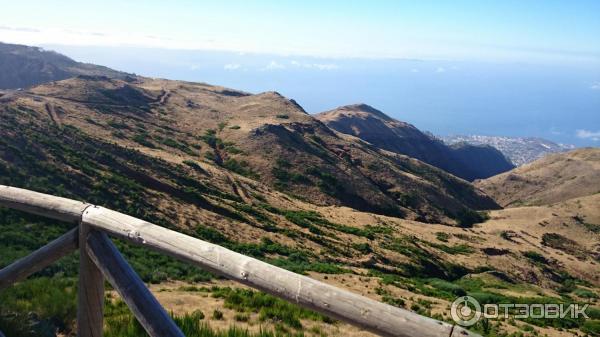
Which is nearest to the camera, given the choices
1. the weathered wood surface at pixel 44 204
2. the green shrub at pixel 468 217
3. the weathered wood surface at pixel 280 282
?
the weathered wood surface at pixel 280 282

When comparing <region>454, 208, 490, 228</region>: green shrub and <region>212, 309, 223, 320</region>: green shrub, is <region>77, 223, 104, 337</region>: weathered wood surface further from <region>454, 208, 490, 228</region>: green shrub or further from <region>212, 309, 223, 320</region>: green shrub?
<region>454, 208, 490, 228</region>: green shrub

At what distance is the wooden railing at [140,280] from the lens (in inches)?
106

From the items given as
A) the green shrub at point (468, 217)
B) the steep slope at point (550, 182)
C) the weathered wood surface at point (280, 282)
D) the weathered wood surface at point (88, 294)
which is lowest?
the green shrub at point (468, 217)

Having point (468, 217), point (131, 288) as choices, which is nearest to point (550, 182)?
point (468, 217)

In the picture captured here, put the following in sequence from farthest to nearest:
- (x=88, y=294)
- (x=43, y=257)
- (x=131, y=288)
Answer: (x=43, y=257), (x=88, y=294), (x=131, y=288)

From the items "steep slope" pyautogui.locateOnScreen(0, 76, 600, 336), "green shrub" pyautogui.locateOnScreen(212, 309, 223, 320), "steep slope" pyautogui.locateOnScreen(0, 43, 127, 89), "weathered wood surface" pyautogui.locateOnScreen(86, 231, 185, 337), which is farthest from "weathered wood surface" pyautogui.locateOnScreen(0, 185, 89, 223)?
"steep slope" pyautogui.locateOnScreen(0, 43, 127, 89)

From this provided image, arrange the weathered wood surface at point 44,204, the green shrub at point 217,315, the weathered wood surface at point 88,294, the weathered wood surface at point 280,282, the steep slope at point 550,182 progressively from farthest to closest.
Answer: the steep slope at point 550,182
the green shrub at point 217,315
the weathered wood surface at point 44,204
the weathered wood surface at point 88,294
the weathered wood surface at point 280,282

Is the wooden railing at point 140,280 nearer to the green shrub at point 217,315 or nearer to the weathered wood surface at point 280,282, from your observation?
the weathered wood surface at point 280,282

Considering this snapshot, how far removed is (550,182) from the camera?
283ft

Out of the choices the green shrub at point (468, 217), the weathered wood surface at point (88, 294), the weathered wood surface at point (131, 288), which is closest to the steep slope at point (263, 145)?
the green shrub at point (468, 217)

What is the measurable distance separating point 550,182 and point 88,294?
98154 mm

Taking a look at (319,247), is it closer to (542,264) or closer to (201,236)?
(201,236)

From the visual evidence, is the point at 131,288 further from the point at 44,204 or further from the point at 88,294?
the point at 44,204

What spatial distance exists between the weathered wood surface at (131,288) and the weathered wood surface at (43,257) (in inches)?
10.1
